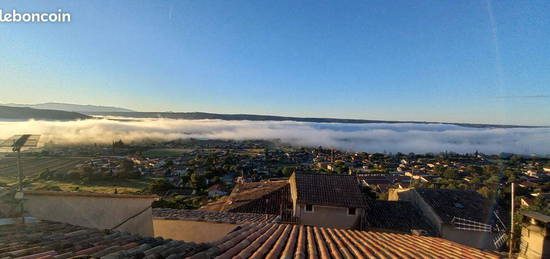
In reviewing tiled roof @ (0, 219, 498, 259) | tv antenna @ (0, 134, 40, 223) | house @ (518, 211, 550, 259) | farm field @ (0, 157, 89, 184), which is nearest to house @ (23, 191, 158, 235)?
tv antenna @ (0, 134, 40, 223)

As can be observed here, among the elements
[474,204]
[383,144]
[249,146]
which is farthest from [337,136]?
[474,204]

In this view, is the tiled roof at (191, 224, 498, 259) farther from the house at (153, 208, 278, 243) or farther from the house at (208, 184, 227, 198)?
the house at (208, 184, 227, 198)

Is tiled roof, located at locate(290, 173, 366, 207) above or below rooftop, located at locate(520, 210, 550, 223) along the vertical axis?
below

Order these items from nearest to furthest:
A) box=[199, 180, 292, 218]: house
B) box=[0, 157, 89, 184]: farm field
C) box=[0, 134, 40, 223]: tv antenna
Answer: box=[0, 134, 40, 223]: tv antenna → box=[0, 157, 89, 184]: farm field → box=[199, 180, 292, 218]: house

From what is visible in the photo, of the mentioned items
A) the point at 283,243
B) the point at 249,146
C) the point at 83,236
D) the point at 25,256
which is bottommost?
the point at 249,146

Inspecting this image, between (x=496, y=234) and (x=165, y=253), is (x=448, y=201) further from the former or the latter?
(x=165, y=253)

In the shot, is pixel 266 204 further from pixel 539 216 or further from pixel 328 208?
pixel 539 216

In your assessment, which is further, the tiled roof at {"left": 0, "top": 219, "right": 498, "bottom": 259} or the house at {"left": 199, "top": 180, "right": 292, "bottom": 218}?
the house at {"left": 199, "top": 180, "right": 292, "bottom": 218}

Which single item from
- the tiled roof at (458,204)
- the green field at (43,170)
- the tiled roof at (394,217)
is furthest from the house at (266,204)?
the tiled roof at (458,204)

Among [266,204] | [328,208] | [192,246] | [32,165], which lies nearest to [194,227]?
[192,246]
